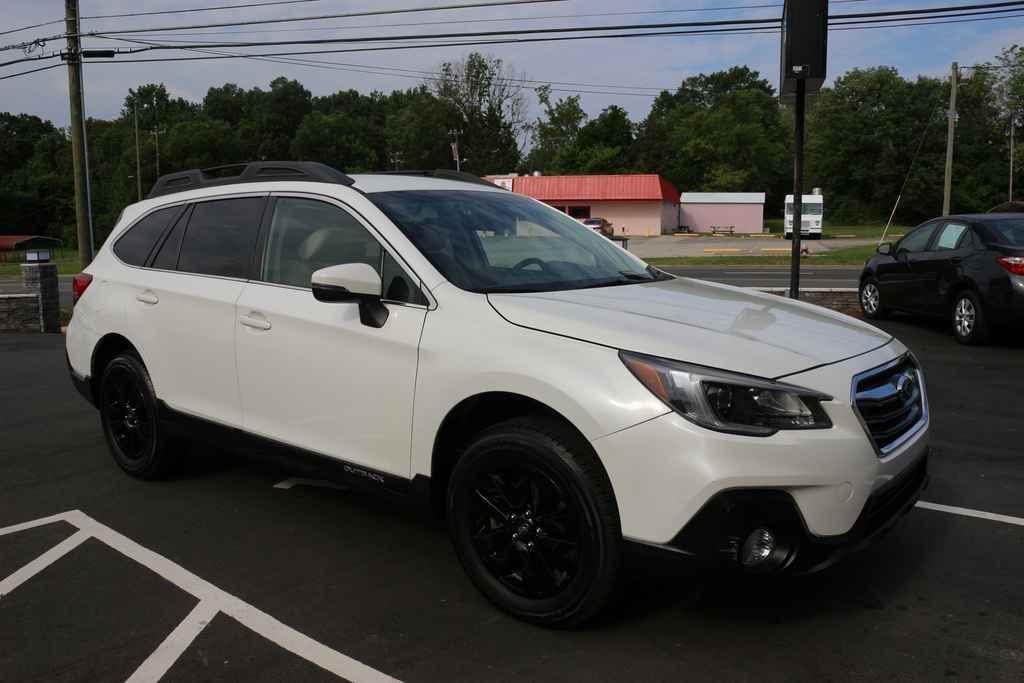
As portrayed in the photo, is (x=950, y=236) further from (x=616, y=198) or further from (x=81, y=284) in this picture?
(x=616, y=198)

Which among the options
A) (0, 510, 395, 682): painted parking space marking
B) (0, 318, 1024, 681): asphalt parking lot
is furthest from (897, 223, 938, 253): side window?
(0, 510, 395, 682): painted parking space marking

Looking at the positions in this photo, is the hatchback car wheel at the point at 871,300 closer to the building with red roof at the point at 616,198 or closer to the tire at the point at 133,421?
the tire at the point at 133,421

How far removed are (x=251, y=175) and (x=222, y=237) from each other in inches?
14.6

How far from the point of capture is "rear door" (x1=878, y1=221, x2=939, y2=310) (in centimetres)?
1140

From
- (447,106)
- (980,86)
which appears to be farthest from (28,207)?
(980,86)

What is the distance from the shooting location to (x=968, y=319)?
10.2m

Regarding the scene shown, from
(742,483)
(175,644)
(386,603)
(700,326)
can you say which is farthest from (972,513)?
(175,644)

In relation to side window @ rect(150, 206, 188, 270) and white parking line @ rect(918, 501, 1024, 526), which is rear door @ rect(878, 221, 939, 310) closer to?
white parking line @ rect(918, 501, 1024, 526)

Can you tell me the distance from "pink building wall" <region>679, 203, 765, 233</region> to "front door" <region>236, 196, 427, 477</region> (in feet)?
218

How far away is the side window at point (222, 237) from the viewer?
4.60 metres

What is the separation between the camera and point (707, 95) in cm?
14100

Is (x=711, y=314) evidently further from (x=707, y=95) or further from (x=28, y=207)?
(x=707, y=95)

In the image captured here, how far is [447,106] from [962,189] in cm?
5345

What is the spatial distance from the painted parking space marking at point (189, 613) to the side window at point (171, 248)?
147cm
